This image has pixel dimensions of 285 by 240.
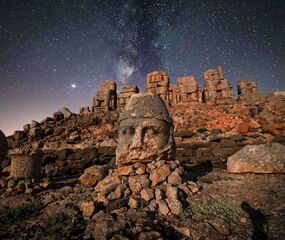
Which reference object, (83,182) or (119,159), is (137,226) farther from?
(83,182)

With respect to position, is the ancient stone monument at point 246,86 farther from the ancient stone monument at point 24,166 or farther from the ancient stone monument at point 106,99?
the ancient stone monument at point 24,166

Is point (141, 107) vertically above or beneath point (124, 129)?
above

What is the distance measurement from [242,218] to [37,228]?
3116 mm

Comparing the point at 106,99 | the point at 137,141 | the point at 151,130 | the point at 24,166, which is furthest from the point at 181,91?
the point at 24,166

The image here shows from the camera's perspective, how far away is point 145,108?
4.56 metres

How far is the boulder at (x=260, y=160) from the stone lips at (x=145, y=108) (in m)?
2.62

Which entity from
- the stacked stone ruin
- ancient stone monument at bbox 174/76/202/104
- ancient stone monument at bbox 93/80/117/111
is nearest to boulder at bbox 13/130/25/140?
the stacked stone ruin

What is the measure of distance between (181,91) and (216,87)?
3.16 meters

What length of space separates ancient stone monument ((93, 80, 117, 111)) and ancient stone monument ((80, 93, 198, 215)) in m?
13.6

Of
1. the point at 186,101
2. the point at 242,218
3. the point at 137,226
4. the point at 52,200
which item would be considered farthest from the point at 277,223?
the point at 186,101

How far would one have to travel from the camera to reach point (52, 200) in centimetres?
407

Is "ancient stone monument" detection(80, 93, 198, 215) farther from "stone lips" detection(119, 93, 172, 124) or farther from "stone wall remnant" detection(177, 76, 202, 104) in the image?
"stone wall remnant" detection(177, 76, 202, 104)

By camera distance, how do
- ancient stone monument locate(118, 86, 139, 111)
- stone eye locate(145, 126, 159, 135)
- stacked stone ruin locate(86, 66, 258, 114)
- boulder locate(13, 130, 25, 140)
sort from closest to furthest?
stone eye locate(145, 126, 159, 135) < boulder locate(13, 130, 25, 140) < stacked stone ruin locate(86, 66, 258, 114) < ancient stone monument locate(118, 86, 139, 111)

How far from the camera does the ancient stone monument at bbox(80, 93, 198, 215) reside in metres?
3.53
